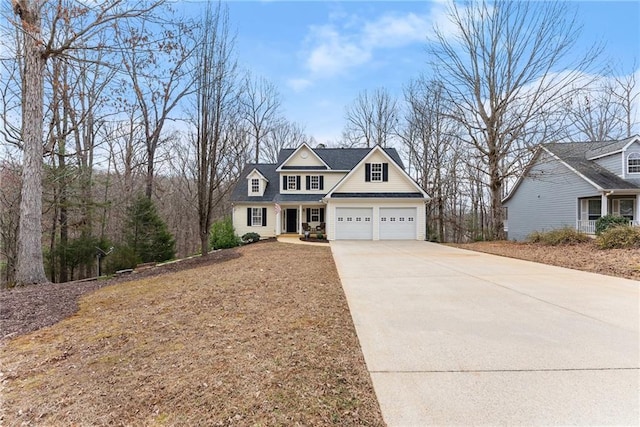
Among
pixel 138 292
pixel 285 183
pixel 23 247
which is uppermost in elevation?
pixel 285 183

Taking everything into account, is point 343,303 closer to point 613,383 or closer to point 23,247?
point 613,383

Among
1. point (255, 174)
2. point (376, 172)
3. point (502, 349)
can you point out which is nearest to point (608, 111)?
point (376, 172)

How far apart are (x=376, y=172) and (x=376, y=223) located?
3213mm

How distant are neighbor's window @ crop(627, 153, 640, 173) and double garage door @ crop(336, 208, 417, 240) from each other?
1255 centimetres

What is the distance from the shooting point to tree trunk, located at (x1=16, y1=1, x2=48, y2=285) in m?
7.84

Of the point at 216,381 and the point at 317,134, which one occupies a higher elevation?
the point at 317,134

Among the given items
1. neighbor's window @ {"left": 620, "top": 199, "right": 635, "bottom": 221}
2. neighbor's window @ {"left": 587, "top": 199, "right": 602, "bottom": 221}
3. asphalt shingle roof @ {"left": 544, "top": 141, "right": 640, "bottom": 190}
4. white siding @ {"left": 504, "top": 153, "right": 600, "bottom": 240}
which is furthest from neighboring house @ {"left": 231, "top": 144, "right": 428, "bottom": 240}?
neighbor's window @ {"left": 620, "top": 199, "right": 635, "bottom": 221}

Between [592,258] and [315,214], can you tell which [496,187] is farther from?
[315,214]

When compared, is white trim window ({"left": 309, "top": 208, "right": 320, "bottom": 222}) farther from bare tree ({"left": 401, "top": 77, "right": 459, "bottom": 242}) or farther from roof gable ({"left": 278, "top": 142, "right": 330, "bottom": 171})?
bare tree ({"left": 401, "top": 77, "right": 459, "bottom": 242})

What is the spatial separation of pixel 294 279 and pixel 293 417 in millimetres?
5142

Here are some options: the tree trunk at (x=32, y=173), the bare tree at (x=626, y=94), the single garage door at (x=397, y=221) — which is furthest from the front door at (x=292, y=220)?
the bare tree at (x=626, y=94)

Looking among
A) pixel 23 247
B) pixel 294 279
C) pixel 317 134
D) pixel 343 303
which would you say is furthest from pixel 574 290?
pixel 317 134

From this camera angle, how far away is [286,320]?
174 inches

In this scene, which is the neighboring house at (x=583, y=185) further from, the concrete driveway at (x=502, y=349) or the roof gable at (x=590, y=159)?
the concrete driveway at (x=502, y=349)
